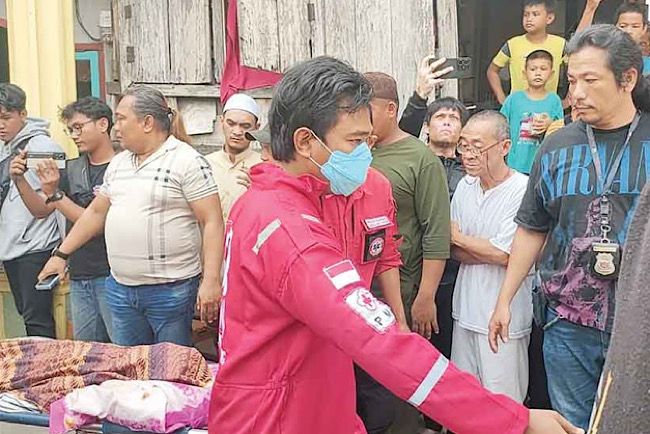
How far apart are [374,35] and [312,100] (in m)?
3.70

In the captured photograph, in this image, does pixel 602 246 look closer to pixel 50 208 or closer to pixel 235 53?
pixel 50 208

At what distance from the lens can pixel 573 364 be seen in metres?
3.25

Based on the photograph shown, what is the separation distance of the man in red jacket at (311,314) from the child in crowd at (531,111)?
3.04 m

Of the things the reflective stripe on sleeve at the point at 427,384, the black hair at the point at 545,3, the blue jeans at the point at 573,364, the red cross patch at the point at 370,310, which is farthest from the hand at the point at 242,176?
the reflective stripe on sleeve at the point at 427,384

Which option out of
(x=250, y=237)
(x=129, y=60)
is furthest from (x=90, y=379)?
(x=129, y=60)

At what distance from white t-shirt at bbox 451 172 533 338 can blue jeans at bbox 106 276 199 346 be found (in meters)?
1.36

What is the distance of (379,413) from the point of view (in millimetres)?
3789

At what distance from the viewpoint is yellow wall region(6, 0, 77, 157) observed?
5863 mm

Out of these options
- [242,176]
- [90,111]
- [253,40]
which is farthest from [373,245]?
[253,40]

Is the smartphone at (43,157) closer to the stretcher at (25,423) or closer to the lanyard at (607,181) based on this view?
the stretcher at (25,423)

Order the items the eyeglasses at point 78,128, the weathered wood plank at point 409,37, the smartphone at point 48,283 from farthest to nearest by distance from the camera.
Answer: the weathered wood plank at point 409,37 < the eyeglasses at point 78,128 < the smartphone at point 48,283

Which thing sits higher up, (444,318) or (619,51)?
(619,51)

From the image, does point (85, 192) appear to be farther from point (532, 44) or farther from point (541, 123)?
point (532, 44)

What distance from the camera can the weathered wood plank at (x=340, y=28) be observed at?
239 inches
